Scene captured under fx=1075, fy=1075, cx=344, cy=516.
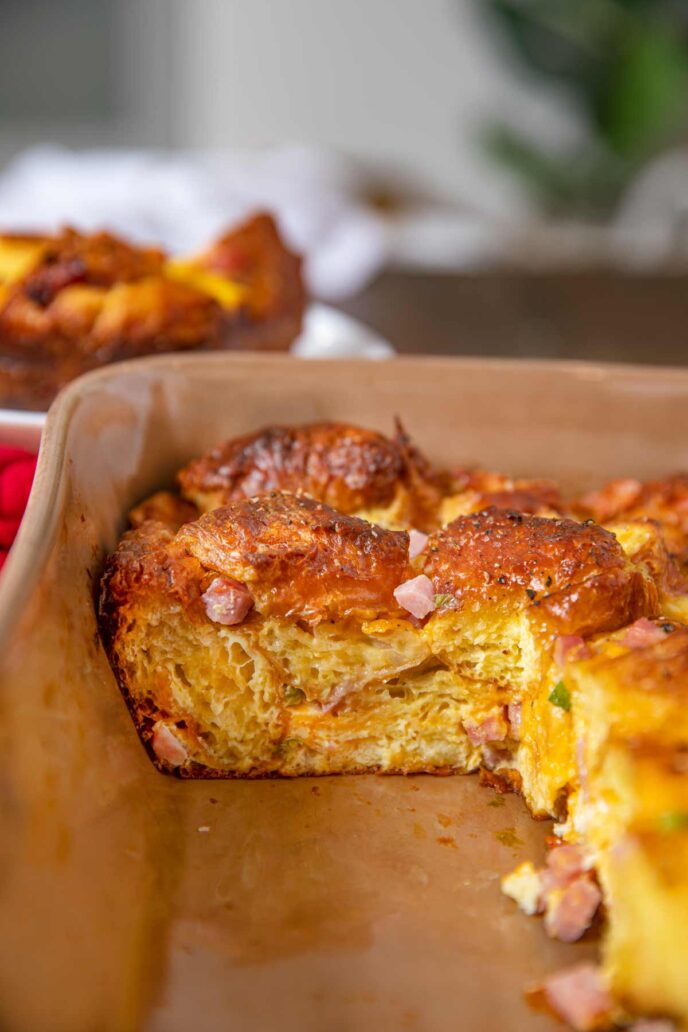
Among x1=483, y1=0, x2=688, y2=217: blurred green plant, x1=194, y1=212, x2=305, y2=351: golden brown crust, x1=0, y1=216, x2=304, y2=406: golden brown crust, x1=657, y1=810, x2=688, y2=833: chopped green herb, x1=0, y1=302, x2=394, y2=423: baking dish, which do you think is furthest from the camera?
x1=483, y1=0, x2=688, y2=217: blurred green plant

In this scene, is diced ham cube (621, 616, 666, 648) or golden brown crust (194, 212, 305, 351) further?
golden brown crust (194, 212, 305, 351)

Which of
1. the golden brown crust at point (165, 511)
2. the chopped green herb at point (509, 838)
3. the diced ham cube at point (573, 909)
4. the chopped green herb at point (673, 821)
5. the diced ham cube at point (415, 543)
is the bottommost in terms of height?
the chopped green herb at point (509, 838)

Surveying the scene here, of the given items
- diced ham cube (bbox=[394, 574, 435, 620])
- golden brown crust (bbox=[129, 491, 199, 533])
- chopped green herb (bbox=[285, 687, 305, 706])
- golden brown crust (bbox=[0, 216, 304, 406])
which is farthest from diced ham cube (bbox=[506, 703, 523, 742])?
golden brown crust (bbox=[0, 216, 304, 406])

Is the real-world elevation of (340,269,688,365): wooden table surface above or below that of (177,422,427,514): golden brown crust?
below

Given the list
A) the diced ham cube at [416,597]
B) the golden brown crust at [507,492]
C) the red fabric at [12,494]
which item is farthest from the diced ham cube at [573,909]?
the red fabric at [12,494]

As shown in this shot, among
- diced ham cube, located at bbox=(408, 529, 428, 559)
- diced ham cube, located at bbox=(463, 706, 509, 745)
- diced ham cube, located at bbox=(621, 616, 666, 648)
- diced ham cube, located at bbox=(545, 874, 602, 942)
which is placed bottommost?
diced ham cube, located at bbox=(463, 706, 509, 745)

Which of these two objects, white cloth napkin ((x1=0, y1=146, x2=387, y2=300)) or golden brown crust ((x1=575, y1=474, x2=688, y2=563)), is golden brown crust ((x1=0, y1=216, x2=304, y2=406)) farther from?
white cloth napkin ((x1=0, y1=146, x2=387, y2=300))

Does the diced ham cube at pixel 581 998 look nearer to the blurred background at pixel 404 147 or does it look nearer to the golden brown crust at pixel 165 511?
the golden brown crust at pixel 165 511
